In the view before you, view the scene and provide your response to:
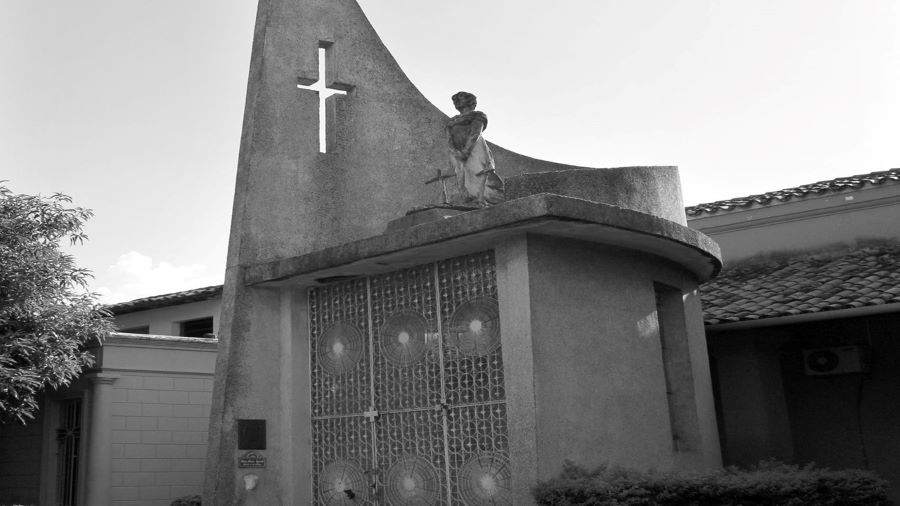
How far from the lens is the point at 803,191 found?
15133 mm

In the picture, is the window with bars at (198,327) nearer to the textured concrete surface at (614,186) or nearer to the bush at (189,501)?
the bush at (189,501)

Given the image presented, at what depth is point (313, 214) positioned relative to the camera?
11938mm

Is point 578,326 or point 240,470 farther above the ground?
point 578,326

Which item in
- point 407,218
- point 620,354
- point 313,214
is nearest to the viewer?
point 620,354

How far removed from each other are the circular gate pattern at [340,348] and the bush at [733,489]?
11.6 feet

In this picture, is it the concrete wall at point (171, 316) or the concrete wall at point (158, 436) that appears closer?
the concrete wall at point (158, 436)

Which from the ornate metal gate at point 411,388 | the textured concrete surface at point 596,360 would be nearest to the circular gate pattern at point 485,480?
the ornate metal gate at point 411,388

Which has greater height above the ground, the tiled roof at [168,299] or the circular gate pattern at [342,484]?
the tiled roof at [168,299]

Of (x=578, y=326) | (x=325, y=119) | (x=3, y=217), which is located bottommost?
(x=578, y=326)

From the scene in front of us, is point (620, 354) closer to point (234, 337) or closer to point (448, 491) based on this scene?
point (448, 491)

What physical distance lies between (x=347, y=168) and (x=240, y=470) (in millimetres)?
3870

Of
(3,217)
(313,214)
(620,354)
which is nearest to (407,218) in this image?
(313,214)

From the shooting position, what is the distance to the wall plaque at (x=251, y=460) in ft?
35.6

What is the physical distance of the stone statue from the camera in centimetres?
1054
